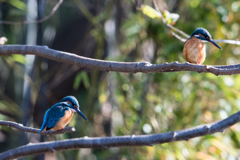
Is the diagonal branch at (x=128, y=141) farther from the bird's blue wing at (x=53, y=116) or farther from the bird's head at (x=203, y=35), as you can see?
the bird's head at (x=203, y=35)

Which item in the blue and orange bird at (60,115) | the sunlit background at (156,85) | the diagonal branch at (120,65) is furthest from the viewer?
the sunlit background at (156,85)

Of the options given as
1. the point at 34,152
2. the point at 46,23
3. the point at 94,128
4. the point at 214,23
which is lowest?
the point at 94,128

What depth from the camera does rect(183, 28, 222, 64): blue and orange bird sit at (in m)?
1.36

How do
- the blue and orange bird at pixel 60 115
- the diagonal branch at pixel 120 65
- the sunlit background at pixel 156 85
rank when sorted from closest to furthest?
the diagonal branch at pixel 120 65 < the blue and orange bird at pixel 60 115 < the sunlit background at pixel 156 85

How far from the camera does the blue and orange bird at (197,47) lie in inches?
53.6

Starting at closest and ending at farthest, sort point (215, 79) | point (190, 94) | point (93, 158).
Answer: point (215, 79) → point (190, 94) → point (93, 158)

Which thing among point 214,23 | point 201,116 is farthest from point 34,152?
point 214,23

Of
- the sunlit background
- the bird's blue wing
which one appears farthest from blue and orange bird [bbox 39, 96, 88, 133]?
the sunlit background

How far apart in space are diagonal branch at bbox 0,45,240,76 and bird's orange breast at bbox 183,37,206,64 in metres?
0.27

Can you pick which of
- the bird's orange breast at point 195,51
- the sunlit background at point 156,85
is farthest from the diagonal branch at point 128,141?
the sunlit background at point 156,85

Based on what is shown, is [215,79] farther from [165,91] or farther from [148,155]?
[148,155]

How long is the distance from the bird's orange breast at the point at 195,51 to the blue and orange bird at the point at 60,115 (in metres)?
0.60

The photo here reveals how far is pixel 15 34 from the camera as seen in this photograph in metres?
3.80

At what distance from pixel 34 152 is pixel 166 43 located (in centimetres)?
170
